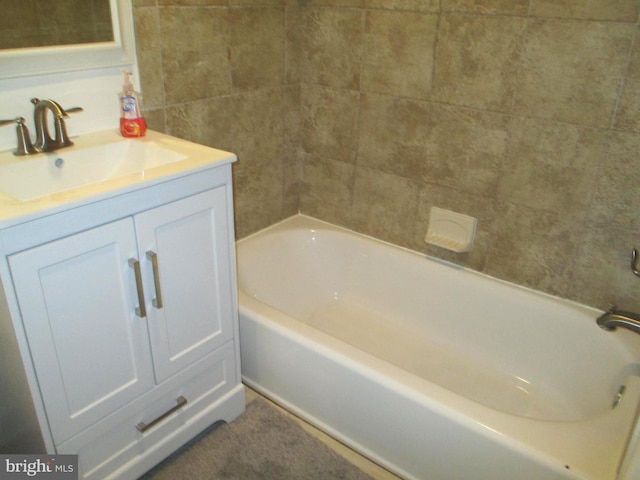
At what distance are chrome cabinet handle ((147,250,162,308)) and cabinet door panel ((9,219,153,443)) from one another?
5 centimetres

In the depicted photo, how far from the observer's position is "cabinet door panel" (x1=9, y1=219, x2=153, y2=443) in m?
1.12

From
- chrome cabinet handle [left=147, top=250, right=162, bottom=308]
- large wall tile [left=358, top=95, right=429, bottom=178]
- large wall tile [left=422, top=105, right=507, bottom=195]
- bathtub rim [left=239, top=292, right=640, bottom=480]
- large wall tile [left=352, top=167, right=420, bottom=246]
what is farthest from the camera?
large wall tile [left=352, top=167, right=420, bottom=246]

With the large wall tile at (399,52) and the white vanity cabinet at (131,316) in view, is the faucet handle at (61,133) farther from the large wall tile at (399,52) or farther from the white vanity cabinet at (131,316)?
the large wall tile at (399,52)

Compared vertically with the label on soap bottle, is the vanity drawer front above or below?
below

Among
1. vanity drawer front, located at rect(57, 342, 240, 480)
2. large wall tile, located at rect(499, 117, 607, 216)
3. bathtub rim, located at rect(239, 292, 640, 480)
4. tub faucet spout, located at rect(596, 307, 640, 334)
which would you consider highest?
large wall tile, located at rect(499, 117, 607, 216)

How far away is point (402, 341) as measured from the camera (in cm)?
211

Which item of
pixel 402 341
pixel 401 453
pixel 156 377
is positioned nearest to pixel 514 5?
pixel 402 341

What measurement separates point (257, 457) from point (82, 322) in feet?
2.47

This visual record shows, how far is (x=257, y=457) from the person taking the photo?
1.64 metres

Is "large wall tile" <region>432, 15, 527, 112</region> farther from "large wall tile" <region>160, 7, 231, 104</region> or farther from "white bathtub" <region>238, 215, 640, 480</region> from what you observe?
"large wall tile" <region>160, 7, 231, 104</region>

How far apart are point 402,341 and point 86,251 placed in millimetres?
1344

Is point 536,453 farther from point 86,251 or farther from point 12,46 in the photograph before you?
point 12,46

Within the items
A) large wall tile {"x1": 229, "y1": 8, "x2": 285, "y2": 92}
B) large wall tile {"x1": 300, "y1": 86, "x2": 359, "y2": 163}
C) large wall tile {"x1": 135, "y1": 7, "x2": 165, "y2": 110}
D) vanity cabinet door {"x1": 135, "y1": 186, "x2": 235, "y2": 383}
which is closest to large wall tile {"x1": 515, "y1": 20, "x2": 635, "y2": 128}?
large wall tile {"x1": 300, "y1": 86, "x2": 359, "y2": 163}

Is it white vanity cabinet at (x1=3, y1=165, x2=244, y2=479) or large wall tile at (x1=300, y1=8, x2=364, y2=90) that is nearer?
white vanity cabinet at (x1=3, y1=165, x2=244, y2=479)
